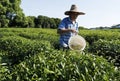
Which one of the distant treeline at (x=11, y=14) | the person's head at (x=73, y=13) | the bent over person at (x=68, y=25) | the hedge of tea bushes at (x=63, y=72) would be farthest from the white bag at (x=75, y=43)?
the distant treeline at (x=11, y=14)

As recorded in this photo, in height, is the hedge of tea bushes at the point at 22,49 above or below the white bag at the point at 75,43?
below

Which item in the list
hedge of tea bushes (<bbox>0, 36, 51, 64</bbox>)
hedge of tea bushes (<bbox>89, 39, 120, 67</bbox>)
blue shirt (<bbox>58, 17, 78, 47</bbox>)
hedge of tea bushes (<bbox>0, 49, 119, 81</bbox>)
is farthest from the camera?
hedge of tea bushes (<bbox>0, 36, 51, 64</bbox>)

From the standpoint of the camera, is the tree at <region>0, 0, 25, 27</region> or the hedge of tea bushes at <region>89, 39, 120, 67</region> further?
the tree at <region>0, 0, 25, 27</region>

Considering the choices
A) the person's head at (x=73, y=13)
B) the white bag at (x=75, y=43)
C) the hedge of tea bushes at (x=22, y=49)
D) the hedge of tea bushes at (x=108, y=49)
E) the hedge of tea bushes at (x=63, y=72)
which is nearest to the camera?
the hedge of tea bushes at (x=63, y=72)

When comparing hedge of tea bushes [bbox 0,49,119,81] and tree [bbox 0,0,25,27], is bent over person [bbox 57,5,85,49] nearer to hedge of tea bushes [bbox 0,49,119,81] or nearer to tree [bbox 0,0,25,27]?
hedge of tea bushes [bbox 0,49,119,81]

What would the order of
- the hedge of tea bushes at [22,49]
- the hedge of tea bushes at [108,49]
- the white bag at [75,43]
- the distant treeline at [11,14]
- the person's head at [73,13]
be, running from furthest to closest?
the distant treeline at [11,14]
the hedge of tea bushes at [22,49]
the hedge of tea bushes at [108,49]
the person's head at [73,13]
the white bag at [75,43]

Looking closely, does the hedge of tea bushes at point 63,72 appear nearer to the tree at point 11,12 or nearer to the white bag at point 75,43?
the white bag at point 75,43

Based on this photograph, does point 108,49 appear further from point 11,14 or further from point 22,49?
point 11,14

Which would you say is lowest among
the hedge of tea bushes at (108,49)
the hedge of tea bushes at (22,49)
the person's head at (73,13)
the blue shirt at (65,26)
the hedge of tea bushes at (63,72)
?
the hedge of tea bushes at (22,49)

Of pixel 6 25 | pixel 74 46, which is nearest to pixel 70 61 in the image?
pixel 74 46

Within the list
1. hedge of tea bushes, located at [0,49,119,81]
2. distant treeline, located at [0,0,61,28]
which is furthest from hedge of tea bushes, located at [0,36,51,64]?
distant treeline, located at [0,0,61,28]

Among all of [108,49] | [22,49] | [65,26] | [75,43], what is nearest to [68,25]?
[65,26]

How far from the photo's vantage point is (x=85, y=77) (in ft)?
14.0

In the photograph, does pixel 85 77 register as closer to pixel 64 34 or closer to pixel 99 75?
pixel 99 75
